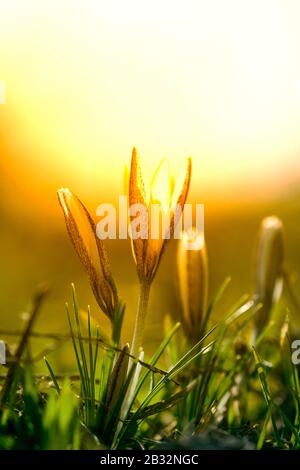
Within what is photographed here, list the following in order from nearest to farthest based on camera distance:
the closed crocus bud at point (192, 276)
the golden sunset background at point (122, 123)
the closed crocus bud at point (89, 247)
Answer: the closed crocus bud at point (89, 247)
the closed crocus bud at point (192, 276)
the golden sunset background at point (122, 123)

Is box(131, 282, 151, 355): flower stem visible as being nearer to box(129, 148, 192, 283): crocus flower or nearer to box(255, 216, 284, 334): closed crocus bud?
box(129, 148, 192, 283): crocus flower

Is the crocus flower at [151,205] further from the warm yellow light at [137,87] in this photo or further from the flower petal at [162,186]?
the warm yellow light at [137,87]

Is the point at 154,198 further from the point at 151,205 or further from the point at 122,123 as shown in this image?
the point at 122,123

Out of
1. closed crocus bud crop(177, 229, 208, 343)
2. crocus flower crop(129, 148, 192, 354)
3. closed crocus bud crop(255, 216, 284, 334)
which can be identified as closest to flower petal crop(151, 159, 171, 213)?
crocus flower crop(129, 148, 192, 354)

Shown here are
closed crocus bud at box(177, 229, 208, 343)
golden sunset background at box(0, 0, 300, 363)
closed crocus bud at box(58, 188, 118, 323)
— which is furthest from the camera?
golden sunset background at box(0, 0, 300, 363)

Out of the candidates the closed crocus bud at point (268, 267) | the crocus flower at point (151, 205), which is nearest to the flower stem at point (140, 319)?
the crocus flower at point (151, 205)

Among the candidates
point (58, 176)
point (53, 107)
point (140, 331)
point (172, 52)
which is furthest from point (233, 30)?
point (140, 331)
